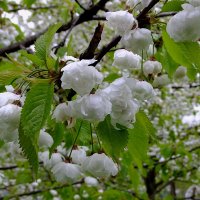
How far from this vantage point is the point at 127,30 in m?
1.30


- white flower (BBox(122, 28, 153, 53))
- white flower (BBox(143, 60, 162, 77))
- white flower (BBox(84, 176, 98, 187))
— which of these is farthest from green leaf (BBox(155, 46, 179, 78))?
white flower (BBox(84, 176, 98, 187))

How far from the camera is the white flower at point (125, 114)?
1171 millimetres

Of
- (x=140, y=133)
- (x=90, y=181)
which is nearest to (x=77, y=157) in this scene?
(x=140, y=133)

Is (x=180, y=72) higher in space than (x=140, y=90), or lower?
lower

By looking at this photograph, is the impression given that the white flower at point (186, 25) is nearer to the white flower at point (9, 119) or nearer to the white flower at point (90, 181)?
the white flower at point (9, 119)

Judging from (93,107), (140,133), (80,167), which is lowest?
(80,167)

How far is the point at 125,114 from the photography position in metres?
1.17

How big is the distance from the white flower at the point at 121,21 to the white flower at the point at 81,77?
197 mm

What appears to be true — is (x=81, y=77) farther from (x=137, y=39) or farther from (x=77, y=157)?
(x=77, y=157)

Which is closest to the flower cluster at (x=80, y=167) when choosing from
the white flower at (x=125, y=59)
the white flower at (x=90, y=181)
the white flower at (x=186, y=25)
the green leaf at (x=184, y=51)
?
the white flower at (x=125, y=59)

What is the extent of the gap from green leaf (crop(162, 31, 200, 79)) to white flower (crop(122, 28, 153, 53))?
8 cm

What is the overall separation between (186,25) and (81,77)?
0.32 meters

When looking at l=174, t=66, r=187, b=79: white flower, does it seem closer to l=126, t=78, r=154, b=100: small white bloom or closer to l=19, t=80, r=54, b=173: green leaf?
l=126, t=78, r=154, b=100: small white bloom

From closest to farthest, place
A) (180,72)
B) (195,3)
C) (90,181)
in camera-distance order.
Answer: (195,3), (180,72), (90,181)
